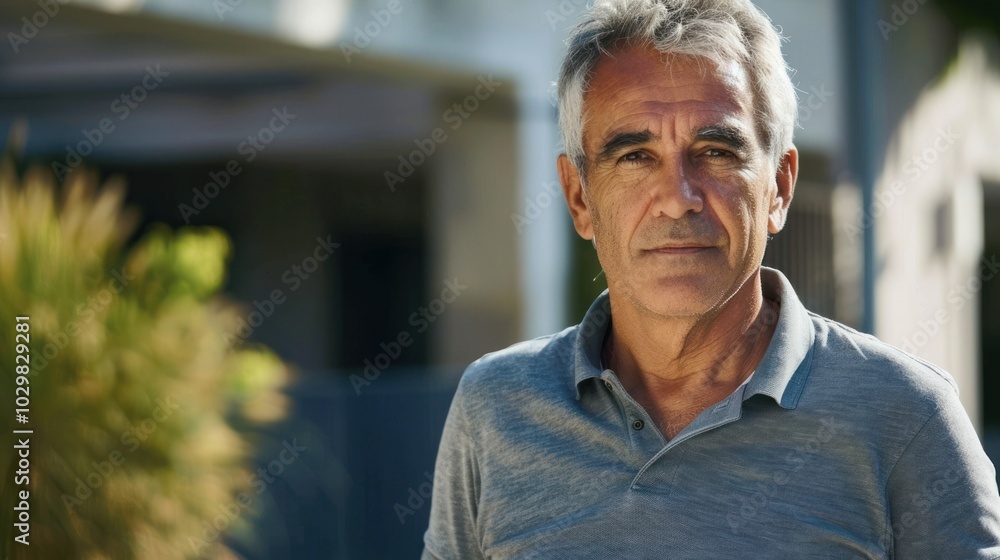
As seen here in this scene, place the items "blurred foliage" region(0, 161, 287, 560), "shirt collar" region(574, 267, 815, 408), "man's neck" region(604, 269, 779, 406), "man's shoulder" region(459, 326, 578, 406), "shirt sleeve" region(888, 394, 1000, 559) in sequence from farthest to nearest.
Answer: "blurred foliage" region(0, 161, 287, 560), "man's shoulder" region(459, 326, 578, 406), "man's neck" region(604, 269, 779, 406), "shirt collar" region(574, 267, 815, 408), "shirt sleeve" region(888, 394, 1000, 559)

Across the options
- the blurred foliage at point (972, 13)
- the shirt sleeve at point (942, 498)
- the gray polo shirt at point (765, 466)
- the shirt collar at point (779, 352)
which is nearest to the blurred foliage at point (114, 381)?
the gray polo shirt at point (765, 466)

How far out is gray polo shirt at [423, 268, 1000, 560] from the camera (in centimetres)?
155

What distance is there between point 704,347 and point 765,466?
246 millimetres

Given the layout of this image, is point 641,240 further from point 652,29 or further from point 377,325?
point 377,325

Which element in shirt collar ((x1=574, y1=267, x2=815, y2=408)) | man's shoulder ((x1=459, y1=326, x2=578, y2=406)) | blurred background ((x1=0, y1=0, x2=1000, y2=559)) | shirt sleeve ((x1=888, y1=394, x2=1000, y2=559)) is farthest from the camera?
blurred background ((x1=0, y1=0, x2=1000, y2=559))

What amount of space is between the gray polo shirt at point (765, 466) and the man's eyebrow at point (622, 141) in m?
0.35

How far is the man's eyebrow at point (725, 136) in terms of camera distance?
1674mm

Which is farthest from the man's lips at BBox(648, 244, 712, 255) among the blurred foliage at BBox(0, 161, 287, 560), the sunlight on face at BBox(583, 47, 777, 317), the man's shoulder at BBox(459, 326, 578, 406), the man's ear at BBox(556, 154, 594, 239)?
the blurred foliage at BBox(0, 161, 287, 560)

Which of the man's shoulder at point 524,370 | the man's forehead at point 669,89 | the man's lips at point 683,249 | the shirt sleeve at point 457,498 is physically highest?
the man's forehead at point 669,89

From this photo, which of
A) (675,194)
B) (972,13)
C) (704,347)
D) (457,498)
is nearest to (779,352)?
(704,347)

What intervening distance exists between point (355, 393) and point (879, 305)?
3164 millimetres

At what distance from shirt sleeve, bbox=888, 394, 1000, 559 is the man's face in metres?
0.38

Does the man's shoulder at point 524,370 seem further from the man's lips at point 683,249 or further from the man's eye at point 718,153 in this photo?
the man's eye at point 718,153

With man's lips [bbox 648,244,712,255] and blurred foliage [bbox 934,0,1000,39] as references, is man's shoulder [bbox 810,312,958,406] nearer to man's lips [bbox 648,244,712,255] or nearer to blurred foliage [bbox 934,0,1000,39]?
man's lips [bbox 648,244,712,255]
